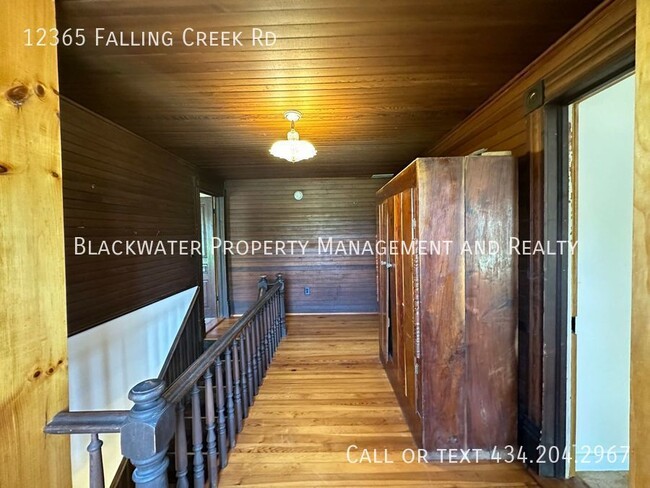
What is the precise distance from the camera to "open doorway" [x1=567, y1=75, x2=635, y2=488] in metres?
1.59

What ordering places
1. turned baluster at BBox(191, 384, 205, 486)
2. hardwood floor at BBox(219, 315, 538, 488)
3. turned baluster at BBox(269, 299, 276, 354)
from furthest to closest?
turned baluster at BBox(269, 299, 276, 354) → hardwood floor at BBox(219, 315, 538, 488) → turned baluster at BBox(191, 384, 205, 486)

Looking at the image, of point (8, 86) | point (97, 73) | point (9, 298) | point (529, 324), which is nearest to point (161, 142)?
point (97, 73)

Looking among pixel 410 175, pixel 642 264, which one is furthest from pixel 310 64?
pixel 642 264

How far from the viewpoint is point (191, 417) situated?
1.66m

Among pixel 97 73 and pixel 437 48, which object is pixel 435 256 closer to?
pixel 437 48

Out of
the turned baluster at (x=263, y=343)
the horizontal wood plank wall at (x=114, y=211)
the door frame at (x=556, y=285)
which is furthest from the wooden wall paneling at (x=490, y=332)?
the horizontal wood plank wall at (x=114, y=211)

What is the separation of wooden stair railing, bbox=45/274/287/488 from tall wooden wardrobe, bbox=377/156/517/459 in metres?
1.19

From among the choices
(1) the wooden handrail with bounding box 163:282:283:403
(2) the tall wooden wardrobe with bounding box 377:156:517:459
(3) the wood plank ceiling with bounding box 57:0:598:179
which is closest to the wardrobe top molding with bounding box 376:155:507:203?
(2) the tall wooden wardrobe with bounding box 377:156:517:459

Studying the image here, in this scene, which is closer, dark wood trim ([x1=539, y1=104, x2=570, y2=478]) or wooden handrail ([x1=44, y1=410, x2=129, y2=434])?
wooden handrail ([x1=44, y1=410, x2=129, y2=434])

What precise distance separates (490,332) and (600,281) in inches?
24.3

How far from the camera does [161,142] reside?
3.18 m

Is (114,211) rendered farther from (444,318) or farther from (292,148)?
(444,318)

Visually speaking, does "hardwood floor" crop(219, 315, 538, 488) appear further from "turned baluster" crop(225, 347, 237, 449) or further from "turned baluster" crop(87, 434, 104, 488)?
"turned baluster" crop(87, 434, 104, 488)

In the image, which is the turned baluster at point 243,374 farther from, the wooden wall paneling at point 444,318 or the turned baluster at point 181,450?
the wooden wall paneling at point 444,318
